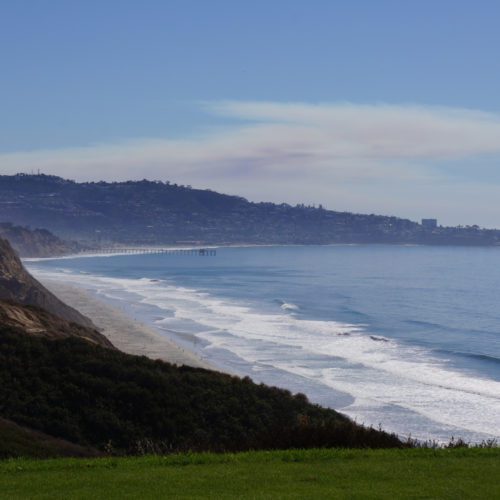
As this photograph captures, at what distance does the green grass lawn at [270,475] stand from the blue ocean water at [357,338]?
12581 mm

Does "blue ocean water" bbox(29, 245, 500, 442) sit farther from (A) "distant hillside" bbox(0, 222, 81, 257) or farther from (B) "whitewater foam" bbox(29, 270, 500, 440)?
(A) "distant hillside" bbox(0, 222, 81, 257)

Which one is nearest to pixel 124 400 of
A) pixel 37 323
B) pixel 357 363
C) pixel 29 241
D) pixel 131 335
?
pixel 37 323

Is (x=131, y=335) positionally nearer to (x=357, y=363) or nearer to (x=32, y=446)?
(x=357, y=363)

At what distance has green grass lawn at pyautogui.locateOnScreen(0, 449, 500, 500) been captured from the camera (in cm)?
935

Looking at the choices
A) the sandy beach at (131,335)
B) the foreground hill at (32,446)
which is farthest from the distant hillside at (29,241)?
the foreground hill at (32,446)

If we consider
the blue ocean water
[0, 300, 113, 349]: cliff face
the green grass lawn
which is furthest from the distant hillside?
the green grass lawn

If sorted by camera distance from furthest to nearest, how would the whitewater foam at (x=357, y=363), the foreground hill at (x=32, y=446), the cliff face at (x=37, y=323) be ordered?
1. the whitewater foam at (x=357, y=363)
2. the cliff face at (x=37, y=323)
3. the foreground hill at (x=32, y=446)

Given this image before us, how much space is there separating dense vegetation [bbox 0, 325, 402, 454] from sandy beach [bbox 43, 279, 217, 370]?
19.4 ft

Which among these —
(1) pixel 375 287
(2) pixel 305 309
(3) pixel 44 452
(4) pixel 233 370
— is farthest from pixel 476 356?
(1) pixel 375 287

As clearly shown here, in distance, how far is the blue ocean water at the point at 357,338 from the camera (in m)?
30.8

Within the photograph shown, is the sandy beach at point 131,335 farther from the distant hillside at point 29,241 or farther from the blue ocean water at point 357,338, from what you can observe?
the distant hillside at point 29,241

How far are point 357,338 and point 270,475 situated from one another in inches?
1633

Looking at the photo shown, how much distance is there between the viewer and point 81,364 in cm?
2241

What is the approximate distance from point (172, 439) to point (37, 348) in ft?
19.8
